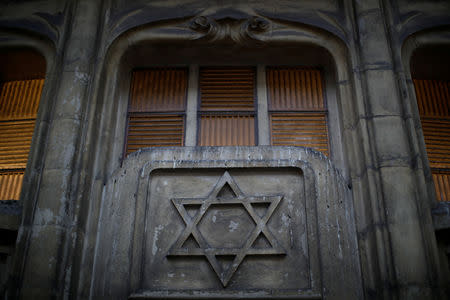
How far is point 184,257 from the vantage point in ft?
15.4

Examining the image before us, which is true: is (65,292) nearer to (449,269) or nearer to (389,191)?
(389,191)

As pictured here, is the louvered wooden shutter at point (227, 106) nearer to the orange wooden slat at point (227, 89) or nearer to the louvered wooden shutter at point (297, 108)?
the orange wooden slat at point (227, 89)

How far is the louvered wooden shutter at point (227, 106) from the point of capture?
5.77 meters

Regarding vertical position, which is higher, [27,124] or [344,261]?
[27,124]

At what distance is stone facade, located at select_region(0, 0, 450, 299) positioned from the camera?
4512 mm

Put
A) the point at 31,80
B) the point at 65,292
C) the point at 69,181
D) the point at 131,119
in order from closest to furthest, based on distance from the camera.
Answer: the point at 65,292 < the point at 69,181 < the point at 131,119 < the point at 31,80

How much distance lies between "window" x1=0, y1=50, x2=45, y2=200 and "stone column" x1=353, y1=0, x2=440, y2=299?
4.53 metres

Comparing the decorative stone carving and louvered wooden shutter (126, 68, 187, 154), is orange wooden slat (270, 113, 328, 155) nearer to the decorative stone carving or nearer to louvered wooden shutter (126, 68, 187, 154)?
the decorative stone carving

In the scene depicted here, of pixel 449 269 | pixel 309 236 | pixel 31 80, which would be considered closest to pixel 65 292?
pixel 309 236

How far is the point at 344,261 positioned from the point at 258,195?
1.18 metres

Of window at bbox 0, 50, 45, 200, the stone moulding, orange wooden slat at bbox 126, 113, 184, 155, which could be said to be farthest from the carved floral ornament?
window at bbox 0, 50, 45, 200

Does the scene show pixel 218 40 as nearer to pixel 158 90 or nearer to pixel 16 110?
pixel 158 90

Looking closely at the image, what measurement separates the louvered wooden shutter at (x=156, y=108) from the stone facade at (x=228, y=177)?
0.17 m

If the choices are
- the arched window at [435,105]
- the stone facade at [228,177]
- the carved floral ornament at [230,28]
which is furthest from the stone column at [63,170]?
the arched window at [435,105]
